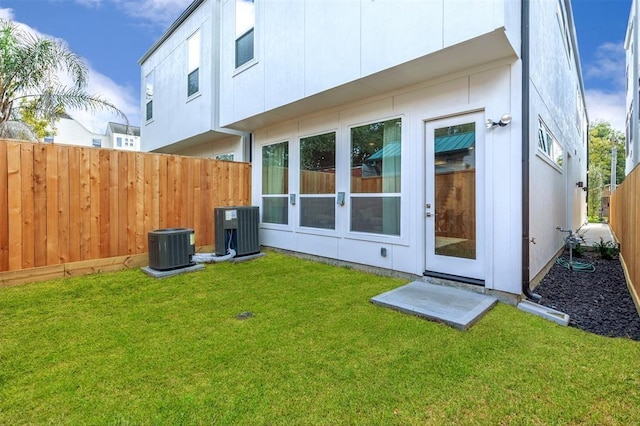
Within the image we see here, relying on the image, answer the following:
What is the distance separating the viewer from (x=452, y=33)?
11.1ft

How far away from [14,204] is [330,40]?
510 centimetres

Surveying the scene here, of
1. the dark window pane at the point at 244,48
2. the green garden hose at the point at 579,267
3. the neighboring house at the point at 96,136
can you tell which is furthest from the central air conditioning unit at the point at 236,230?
the neighboring house at the point at 96,136

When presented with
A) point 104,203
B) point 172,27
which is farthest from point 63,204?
point 172,27

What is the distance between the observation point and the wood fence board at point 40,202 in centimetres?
440

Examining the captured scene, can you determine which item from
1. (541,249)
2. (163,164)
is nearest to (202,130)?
(163,164)

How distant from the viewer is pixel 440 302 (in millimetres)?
3504

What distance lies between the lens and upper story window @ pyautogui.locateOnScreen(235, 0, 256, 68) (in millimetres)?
6363

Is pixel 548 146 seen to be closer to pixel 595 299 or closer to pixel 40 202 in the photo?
pixel 595 299

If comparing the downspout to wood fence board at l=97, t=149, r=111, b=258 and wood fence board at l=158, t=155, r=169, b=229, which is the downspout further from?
wood fence board at l=97, t=149, r=111, b=258

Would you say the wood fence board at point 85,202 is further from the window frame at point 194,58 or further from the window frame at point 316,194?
the window frame at point 194,58

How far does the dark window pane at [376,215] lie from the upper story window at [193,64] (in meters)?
5.65

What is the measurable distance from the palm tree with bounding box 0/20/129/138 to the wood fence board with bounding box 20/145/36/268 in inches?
177

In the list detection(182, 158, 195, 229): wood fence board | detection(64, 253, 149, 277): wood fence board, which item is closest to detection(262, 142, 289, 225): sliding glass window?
detection(182, 158, 195, 229): wood fence board

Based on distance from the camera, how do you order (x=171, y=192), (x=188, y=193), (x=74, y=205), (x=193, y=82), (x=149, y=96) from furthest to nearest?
(x=149, y=96), (x=193, y=82), (x=188, y=193), (x=171, y=192), (x=74, y=205)
